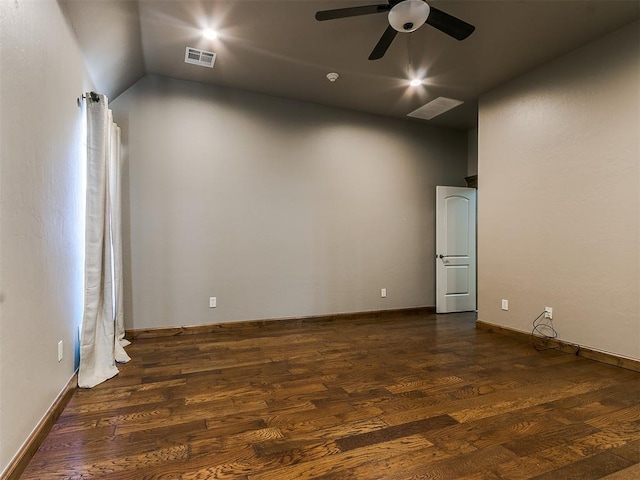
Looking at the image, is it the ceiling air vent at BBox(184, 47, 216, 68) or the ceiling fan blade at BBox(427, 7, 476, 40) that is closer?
the ceiling fan blade at BBox(427, 7, 476, 40)

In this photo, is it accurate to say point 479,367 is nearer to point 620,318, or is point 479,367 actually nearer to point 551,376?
point 551,376

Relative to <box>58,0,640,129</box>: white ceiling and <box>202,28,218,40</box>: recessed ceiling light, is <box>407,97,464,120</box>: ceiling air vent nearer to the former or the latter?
<box>58,0,640,129</box>: white ceiling

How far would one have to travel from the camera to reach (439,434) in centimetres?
195

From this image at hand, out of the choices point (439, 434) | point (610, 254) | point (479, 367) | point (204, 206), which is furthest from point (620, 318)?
point (204, 206)

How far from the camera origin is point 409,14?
7.69ft

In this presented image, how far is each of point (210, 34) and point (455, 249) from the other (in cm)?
442

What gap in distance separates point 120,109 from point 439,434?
14.1 ft

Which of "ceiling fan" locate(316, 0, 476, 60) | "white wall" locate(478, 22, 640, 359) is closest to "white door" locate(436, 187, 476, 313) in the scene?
"white wall" locate(478, 22, 640, 359)

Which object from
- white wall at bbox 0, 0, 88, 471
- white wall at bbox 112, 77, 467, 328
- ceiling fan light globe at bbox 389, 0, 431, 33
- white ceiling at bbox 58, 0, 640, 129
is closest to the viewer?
white wall at bbox 0, 0, 88, 471

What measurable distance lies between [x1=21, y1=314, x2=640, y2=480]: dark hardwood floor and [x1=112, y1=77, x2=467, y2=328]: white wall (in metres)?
0.98

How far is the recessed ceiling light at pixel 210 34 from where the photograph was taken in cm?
313

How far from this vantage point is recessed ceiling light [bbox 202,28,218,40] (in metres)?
3.13

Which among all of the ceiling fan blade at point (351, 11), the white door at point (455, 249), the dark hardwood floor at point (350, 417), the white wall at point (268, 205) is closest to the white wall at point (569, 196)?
the dark hardwood floor at point (350, 417)

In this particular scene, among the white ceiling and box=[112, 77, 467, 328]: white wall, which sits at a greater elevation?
the white ceiling
